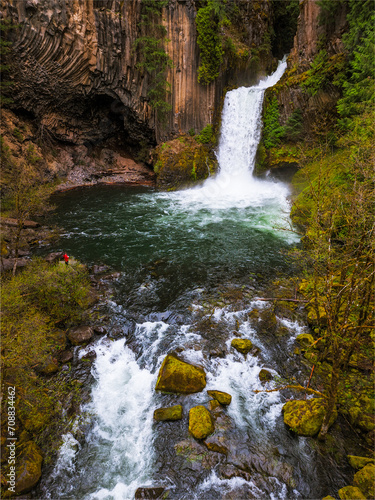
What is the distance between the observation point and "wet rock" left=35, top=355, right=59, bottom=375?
594cm

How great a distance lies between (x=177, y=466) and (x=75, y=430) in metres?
2.09

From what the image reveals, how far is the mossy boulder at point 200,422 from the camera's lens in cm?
494

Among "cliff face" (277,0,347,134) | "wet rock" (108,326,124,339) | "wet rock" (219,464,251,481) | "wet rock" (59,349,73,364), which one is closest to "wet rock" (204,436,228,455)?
"wet rock" (219,464,251,481)

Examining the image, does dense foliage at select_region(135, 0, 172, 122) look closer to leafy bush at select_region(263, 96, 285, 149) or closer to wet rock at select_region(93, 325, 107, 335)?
leafy bush at select_region(263, 96, 285, 149)

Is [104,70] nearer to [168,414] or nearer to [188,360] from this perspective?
[188,360]

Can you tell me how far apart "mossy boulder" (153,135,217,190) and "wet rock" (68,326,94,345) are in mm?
16289

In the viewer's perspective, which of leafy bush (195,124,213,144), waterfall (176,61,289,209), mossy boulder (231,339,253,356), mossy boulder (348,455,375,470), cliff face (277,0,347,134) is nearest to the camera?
mossy boulder (348,455,375,470)

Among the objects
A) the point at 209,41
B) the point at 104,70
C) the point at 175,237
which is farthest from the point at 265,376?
the point at 209,41

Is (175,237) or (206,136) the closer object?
(175,237)

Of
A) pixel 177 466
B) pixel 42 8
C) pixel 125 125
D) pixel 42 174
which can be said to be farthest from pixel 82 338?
pixel 125 125

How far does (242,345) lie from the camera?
6793 millimetres

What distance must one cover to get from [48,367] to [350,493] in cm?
617

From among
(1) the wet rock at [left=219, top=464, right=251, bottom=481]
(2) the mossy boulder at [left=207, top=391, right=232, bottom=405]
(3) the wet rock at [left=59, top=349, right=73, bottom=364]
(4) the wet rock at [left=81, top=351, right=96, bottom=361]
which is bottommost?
(4) the wet rock at [left=81, top=351, right=96, bottom=361]

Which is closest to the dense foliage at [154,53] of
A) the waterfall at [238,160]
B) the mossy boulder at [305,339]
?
the waterfall at [238,160]
